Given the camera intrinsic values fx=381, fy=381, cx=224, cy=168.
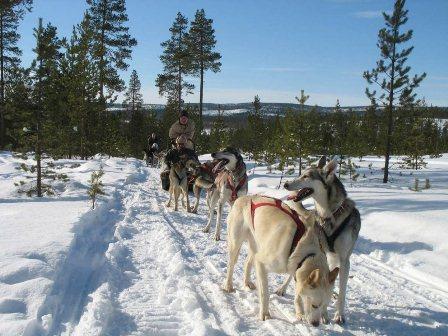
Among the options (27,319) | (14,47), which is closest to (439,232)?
(27,319)

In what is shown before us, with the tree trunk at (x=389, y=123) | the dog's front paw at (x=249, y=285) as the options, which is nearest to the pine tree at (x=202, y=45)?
the tree trunk at (x=389, y=123)

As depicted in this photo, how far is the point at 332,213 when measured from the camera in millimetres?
4379

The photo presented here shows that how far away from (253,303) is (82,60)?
18598 mm

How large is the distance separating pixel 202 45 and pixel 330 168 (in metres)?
29.0

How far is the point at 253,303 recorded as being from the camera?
14.5 ft

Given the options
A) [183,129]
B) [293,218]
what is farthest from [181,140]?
[293,218]

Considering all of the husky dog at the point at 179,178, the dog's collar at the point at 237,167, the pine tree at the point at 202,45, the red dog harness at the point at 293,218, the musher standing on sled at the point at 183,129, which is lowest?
the husky dog at the point at 179,178

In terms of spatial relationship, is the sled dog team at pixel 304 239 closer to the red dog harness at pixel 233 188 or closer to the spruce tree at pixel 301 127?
the red dog harness at pixel 233 188

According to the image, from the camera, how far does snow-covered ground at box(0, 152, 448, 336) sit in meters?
3.82

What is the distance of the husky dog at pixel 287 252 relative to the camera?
345 centimetres

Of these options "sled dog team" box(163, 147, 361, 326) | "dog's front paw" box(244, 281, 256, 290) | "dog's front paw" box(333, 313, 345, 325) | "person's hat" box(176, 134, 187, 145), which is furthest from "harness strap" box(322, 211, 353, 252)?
"person's hat" box(176, 134, 187, 145)

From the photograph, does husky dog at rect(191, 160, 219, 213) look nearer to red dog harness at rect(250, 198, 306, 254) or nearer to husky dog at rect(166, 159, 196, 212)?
husky dog at rect(166, 159, 196, 212)

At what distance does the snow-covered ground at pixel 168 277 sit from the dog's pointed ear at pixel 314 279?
66cm

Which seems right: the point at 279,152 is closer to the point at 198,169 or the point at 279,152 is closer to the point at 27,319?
the point at 198,169
